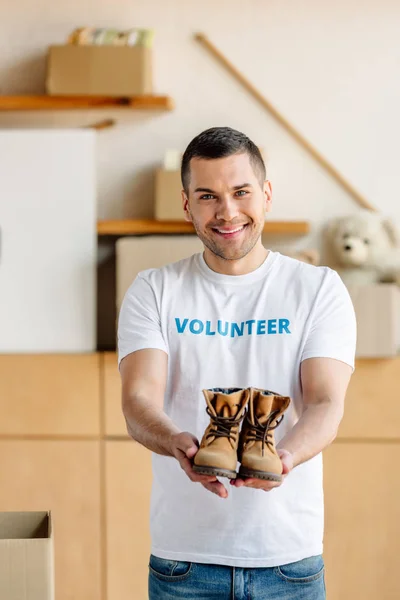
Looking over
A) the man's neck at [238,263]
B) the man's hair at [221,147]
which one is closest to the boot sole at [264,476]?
the man's neck at [238,263]

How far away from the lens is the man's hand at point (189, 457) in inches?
48.4

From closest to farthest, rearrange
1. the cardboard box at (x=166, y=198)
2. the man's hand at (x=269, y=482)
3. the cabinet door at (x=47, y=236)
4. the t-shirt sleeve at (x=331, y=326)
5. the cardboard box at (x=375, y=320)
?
1. the man's hand at (x=269, y=482)
2. the t-shirt sleeve at (x=331, y=326)
3. the cardboard box at (x=375, y=320)
4. the cabinet door at (x=47, y=236)
5. the cardboard box at (x=166, y=198)

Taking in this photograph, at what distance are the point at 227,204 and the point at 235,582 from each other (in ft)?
2.02

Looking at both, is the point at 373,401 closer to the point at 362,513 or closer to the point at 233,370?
the point at 362,513

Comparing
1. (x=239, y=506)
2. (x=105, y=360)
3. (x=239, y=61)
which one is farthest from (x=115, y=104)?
(x=239, y=506)

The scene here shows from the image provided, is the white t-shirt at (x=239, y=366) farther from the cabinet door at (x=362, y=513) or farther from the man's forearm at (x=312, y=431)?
the cabinet door at (x=362, y=513)

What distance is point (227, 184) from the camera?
146 centimetres

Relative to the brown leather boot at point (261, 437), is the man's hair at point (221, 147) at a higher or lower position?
higher

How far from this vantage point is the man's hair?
1472 mm

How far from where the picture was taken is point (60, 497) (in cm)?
260

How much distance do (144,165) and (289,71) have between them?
23.2 inches

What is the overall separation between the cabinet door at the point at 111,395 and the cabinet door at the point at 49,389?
4 centimetres

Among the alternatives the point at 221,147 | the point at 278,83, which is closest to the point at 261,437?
the point at 221,147

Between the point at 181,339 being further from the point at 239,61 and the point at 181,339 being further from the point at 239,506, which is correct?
the point at 239,61
